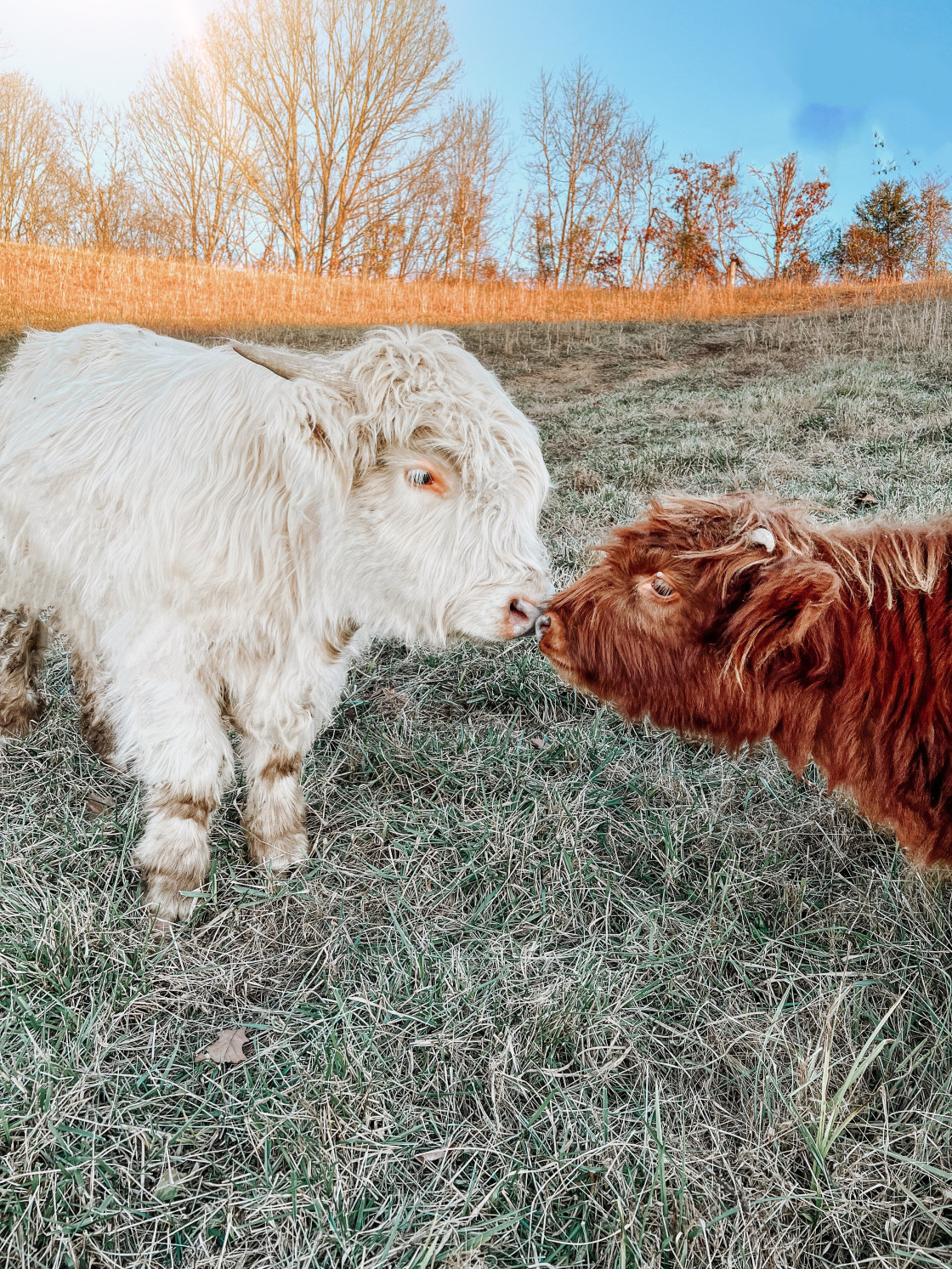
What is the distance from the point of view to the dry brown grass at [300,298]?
14.2 m

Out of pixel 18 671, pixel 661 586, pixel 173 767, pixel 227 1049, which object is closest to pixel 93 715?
pixel 18 671

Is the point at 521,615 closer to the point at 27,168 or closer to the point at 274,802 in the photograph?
the point at 274,802

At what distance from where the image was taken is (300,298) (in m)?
16.6

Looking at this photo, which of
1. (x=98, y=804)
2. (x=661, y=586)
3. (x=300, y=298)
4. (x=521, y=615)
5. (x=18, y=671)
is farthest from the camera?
(x=300, y=298)

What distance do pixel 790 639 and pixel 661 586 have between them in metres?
0.47

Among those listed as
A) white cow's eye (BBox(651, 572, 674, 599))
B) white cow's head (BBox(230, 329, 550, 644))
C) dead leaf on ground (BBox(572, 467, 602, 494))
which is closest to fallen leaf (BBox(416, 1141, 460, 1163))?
white cow's head (BBox(230, 329, 550, 644))

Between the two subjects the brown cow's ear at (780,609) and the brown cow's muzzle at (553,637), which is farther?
the brown cow's muzzle at (553,637)

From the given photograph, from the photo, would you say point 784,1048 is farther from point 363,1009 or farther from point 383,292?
point 383,292

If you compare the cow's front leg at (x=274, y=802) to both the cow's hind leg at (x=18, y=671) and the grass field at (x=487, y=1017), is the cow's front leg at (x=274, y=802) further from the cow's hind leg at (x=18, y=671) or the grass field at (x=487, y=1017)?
the cow's hind leg at (x=18, y=671)

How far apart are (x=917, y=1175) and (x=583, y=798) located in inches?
62.6

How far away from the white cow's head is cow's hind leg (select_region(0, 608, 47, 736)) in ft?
7.05

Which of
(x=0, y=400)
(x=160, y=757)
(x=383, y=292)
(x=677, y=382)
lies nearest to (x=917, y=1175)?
(x=160, y=757)

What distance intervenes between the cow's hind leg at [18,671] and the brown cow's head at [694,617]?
2664 millimetres

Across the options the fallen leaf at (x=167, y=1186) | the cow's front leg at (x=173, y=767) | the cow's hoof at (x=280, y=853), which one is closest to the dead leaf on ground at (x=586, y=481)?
the cow's hoof at (x=280, y=853)
